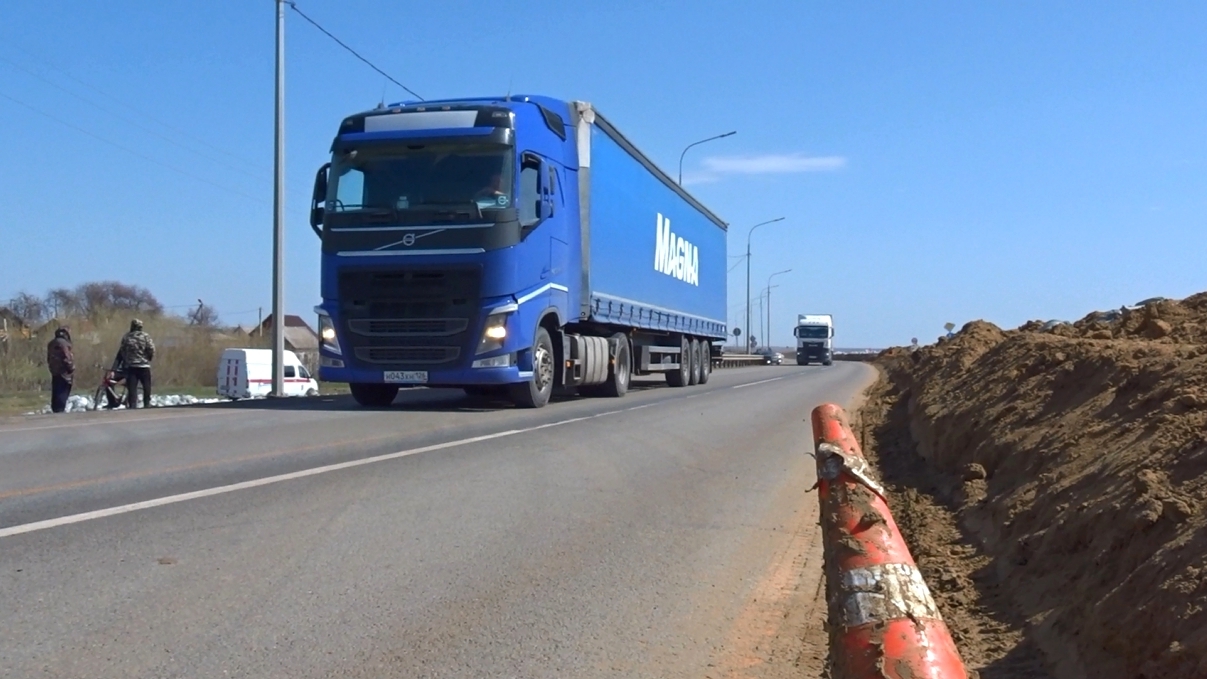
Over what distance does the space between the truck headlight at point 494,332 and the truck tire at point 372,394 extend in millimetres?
2106

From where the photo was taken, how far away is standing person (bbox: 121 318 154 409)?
19281 mm

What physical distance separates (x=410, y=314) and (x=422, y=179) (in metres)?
1.84

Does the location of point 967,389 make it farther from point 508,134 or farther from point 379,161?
point 379,161

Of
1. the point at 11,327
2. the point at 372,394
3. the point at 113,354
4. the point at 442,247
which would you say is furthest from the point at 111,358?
the point at 442,247

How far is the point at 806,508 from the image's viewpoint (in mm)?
8992

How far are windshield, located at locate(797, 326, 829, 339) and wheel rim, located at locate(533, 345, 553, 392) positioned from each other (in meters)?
58.1

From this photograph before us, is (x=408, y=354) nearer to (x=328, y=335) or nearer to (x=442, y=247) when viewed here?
(x=328, y=335)

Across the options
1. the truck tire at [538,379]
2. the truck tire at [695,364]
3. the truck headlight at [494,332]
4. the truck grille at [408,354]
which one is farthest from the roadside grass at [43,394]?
the truck headlight at [494,332]

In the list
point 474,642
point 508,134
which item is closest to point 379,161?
point 508,134

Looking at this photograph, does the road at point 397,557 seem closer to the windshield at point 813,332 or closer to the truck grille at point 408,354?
the truck grille at point 408,354

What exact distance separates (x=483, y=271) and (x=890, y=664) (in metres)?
13.1

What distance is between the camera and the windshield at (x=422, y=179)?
1593 centimetres

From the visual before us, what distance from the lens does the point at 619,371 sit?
21797 millimetres

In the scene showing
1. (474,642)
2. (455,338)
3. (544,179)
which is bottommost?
(474,642)
